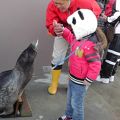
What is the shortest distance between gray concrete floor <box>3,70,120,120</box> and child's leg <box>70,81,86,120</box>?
44 cm

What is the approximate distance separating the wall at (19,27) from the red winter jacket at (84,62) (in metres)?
1.30

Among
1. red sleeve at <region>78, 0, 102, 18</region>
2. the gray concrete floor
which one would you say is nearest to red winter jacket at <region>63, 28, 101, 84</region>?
red sleeve at <region>78, 0, 102, 18</region>

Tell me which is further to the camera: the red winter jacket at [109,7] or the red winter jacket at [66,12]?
the red winter jacket at [109,7]

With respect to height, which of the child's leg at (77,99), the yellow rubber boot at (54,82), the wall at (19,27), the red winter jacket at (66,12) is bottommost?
the yellow rubber boot at (54,82)

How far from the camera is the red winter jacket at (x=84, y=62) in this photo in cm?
316

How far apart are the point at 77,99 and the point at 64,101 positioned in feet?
2.73

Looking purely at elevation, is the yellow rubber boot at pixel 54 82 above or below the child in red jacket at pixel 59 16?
below

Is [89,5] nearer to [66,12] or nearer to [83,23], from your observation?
[66,12]

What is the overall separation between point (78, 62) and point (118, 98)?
1492 mm

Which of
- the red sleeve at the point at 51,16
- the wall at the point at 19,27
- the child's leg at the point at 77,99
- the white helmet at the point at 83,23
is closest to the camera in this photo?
the white helmet at the point at 83,23

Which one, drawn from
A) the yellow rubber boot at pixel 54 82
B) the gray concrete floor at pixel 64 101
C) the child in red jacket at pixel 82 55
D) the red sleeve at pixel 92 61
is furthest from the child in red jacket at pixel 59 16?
the red sleeve at pixel 92 61

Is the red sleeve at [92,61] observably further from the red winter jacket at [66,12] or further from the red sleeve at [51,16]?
the red sleeve at [51,16]

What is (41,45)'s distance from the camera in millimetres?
4703

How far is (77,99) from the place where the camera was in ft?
11.2
